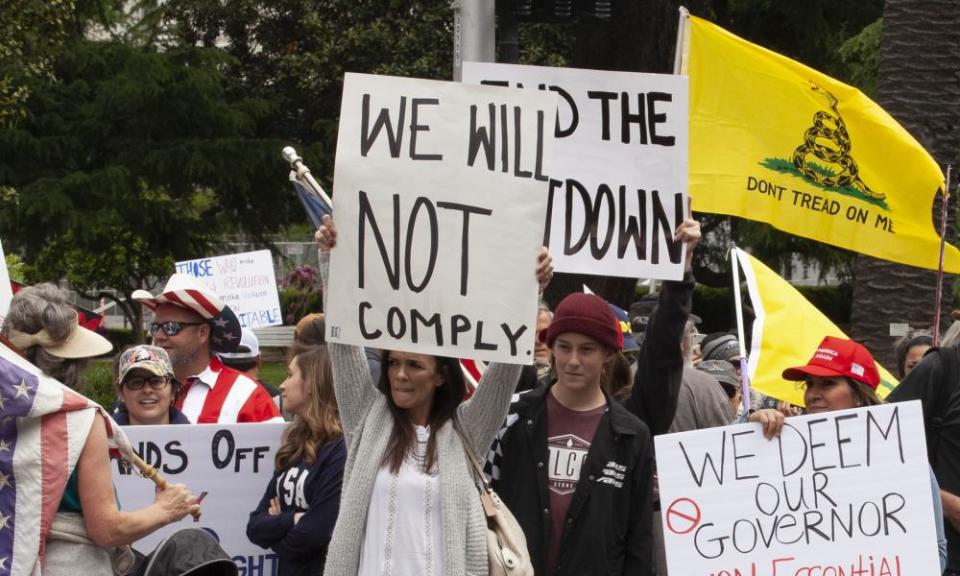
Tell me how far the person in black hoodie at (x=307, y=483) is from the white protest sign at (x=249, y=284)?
6716 mm

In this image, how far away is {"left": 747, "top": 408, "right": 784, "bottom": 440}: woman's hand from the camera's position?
483cm

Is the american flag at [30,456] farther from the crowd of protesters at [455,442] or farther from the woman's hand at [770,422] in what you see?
the woman's hand at [770,422]

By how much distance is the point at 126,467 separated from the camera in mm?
5949

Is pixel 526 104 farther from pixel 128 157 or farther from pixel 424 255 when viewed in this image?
pixel 128 157

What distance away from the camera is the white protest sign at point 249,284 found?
12047 millimetres

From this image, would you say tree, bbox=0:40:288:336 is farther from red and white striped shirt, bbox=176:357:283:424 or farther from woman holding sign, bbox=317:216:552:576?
woman holding sign, bbox=317:216:552:576

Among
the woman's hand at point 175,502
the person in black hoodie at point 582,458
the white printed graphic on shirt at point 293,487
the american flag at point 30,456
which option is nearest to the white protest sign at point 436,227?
the person in black hoodie at point 582,458

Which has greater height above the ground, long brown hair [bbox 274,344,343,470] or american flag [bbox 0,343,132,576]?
long brown hair [bbox 274,344,343,470]

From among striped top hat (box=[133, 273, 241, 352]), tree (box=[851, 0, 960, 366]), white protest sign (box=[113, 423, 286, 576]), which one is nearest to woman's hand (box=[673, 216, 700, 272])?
white protest sign (box=[113, 423, 286, 576])

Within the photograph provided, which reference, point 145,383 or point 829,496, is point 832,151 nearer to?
point 829,496

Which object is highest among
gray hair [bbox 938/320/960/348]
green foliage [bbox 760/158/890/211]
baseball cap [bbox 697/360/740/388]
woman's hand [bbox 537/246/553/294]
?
green foliage [bbox 760/158/890/211]

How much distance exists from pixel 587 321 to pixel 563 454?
1.39 feet

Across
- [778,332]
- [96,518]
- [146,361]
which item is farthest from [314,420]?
[778,332]

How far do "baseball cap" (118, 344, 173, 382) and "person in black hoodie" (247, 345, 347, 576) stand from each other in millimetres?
676
